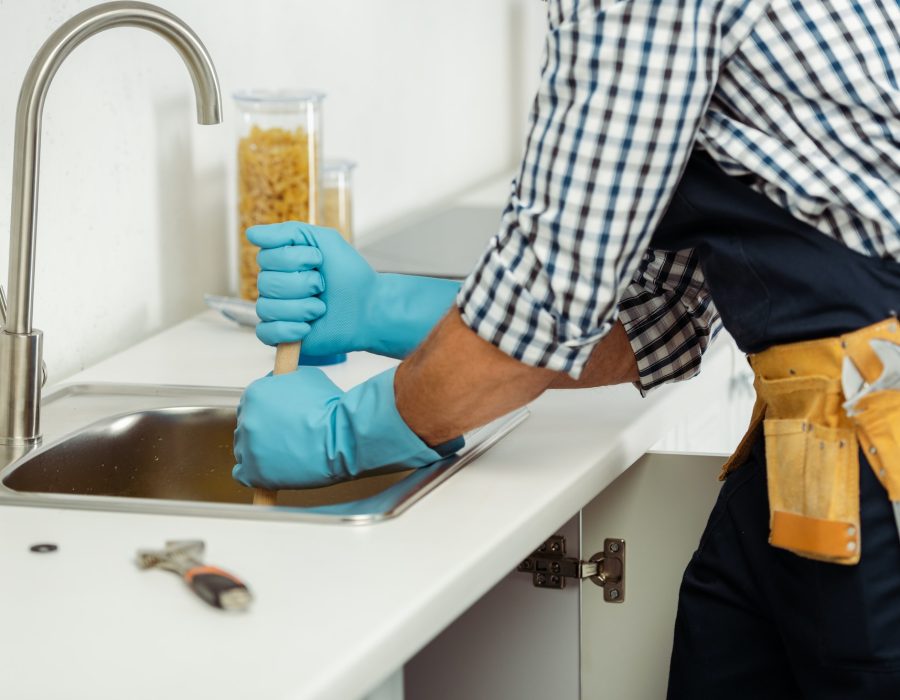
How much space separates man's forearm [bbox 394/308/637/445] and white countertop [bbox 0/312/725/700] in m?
0.06

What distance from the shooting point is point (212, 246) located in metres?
1.93

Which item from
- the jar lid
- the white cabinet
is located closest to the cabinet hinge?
the white cabinet

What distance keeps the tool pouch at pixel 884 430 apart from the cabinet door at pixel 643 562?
12.5 inches

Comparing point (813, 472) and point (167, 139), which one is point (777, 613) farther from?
point (167, 139)

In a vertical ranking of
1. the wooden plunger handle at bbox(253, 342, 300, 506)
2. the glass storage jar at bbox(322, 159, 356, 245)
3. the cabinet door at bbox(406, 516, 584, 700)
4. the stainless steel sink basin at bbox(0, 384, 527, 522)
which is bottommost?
the cabinet door at bbox(406, 516, 584, 700)

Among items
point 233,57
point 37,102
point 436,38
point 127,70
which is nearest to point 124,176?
point 127,70

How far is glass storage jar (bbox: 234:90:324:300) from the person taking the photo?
1.78m

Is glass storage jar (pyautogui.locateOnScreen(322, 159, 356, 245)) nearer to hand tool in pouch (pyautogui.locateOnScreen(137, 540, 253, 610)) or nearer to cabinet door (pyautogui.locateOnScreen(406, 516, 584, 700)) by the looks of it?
cabinet door (pyautogui.locateOnScreen(406, 516, 584, 700))

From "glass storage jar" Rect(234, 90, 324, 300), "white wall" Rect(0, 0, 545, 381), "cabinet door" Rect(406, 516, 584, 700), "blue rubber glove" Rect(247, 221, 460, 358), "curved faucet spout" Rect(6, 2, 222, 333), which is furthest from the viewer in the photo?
"glass storage jar" Rect(234, 90, 324, 300)

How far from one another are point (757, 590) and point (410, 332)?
17.5 inches

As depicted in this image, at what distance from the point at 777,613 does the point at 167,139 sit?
1025 millimetres

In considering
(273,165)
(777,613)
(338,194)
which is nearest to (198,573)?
(777,613)

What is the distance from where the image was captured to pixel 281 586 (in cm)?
97

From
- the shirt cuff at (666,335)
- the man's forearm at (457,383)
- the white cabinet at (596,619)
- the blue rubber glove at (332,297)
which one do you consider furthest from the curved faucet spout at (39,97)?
the white cabinet at (596,619)
